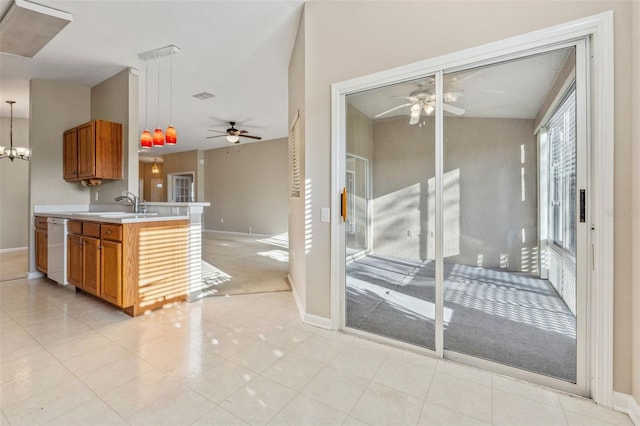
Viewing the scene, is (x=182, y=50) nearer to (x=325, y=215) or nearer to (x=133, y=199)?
(x=133, y=199)

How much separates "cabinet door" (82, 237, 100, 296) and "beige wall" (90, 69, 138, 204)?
105 cm

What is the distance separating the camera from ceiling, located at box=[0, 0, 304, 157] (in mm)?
2697

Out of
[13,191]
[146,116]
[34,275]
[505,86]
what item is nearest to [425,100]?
[505,86]

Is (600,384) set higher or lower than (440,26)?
lower

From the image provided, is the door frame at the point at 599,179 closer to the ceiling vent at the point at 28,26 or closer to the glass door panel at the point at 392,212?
the glass door panel at the point at 392,212

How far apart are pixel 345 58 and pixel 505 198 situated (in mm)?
1687

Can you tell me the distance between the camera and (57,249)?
3.50m

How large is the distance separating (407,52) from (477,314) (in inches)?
81.7

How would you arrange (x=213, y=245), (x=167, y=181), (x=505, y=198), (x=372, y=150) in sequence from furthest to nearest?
(x=167, y=181)
(x=213, y=245)
(x=372, y=150)
(x=505, y=198)

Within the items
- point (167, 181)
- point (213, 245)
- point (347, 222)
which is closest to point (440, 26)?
point (347, 222)

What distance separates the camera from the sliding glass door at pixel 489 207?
5.91 feet

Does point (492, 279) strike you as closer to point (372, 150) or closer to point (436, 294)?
point (436, 294)

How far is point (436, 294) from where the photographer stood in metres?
2.12

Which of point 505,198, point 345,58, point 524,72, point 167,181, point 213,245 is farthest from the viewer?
point 167,181
